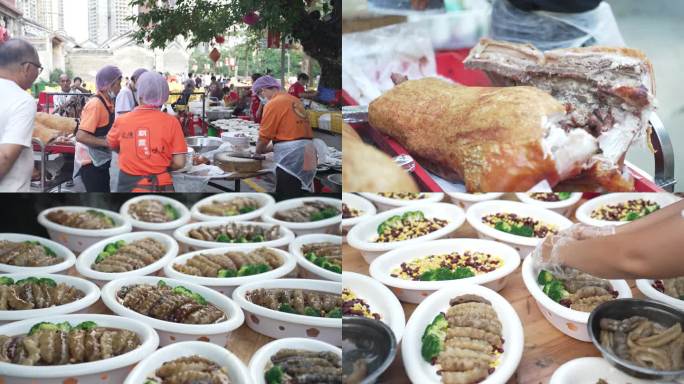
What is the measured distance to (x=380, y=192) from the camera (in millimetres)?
2209

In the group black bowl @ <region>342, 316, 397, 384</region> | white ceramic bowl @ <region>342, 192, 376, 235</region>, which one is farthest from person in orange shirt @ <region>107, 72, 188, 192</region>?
black bowl @ <region>342, 316, 397, 384</region>

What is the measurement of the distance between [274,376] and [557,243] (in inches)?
41.5

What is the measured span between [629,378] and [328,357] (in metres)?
0.93

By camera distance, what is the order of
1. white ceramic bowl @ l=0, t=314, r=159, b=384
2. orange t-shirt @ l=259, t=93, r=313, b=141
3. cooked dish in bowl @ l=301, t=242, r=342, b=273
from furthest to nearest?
cooked dish in bowl @ l=301, t=242, r=342, b=273, orange t-shirt @ l=259, t=93, r=313, b=141, white ceramic bowl @ l=0, t=314, r=159, b=384

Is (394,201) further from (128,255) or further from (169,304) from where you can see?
(128,255)

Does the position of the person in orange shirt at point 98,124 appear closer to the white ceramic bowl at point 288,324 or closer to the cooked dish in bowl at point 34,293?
the cooked dish in bowl at point 34,293

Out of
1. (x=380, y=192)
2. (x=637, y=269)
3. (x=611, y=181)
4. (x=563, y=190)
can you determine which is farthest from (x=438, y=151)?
(x=637, y=269)

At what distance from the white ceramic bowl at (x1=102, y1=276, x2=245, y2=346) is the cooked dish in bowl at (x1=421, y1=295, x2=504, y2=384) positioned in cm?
64

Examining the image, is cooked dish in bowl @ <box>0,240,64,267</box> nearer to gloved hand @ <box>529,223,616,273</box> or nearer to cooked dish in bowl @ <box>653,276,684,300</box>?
gloved hand @ <box>529,223,616,273</box>

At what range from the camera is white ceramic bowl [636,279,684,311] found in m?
2.03

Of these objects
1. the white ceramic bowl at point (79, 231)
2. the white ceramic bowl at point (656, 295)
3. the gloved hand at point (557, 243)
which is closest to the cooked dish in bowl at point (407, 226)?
the gloved hand at point (557, 243)

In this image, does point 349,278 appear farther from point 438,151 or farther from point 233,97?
point 233,97

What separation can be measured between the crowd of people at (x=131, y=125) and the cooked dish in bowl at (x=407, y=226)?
327 mm

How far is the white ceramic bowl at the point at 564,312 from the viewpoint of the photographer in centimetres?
194
